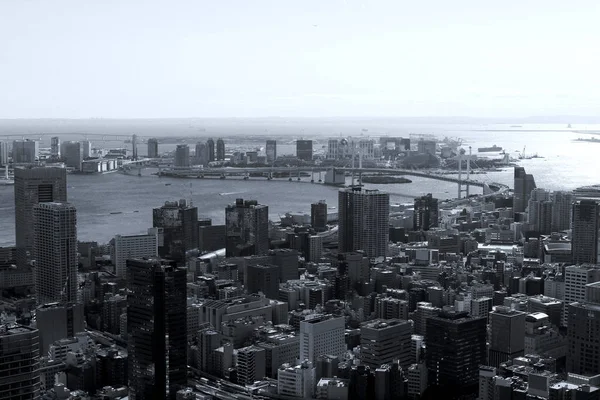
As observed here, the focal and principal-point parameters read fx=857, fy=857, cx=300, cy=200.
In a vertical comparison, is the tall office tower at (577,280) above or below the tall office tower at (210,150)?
below

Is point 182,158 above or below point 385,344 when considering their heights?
above

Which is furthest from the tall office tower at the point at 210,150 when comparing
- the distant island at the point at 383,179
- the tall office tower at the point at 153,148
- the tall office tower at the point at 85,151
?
the distant island at the point at 383,179

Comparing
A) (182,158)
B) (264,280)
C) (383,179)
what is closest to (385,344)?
(264,280)

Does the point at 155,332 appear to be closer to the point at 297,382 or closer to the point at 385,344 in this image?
the point at 297,382

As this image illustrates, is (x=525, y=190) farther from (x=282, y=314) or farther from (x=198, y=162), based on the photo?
(x=198, y=162)

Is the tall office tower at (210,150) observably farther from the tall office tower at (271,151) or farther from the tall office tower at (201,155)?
the tall office tower at (271,151)

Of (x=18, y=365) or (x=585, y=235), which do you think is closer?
(x=18, y=365)

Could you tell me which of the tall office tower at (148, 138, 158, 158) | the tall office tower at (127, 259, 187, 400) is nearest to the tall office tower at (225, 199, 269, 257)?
the tall office tower at (127, 259, 187, 400)
